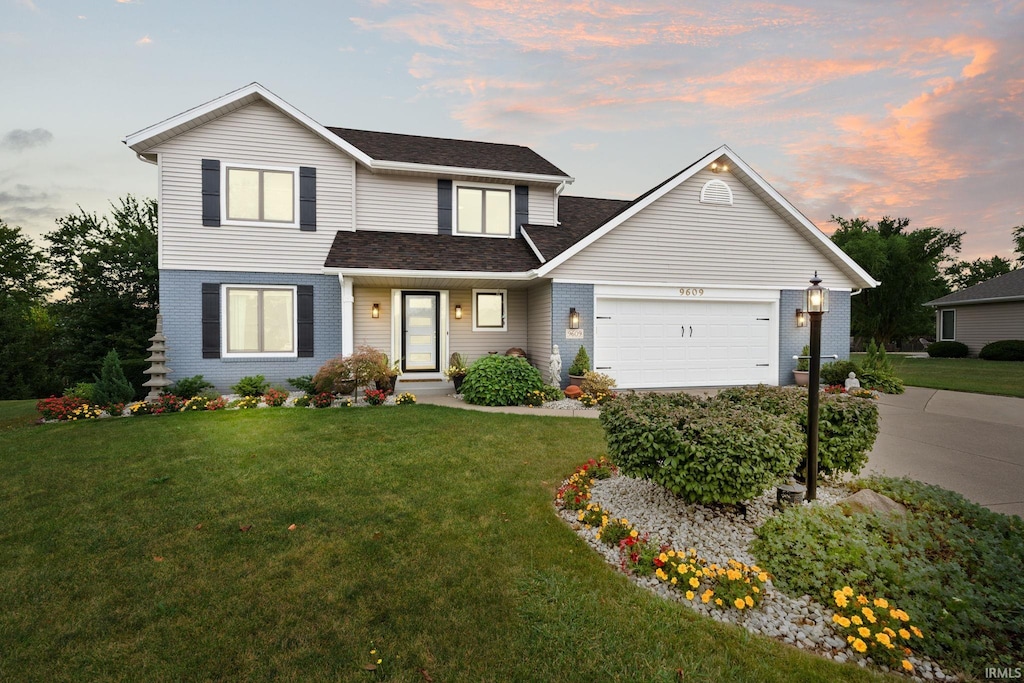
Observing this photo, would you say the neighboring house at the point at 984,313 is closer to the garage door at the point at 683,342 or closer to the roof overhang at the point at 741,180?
the roof overhang at the point at 741,180

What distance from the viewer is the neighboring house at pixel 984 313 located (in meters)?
22.5

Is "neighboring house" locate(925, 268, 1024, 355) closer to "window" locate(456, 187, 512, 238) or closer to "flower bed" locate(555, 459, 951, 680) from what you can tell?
"window" locate(456, 187, 512, 238)

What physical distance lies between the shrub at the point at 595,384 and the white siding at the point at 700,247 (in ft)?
8.18

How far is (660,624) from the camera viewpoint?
267cm

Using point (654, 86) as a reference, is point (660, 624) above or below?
below

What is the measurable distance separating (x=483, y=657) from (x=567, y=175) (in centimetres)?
1284

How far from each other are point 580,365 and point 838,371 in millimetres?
6920

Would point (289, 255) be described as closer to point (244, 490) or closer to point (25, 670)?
point (244, 490)

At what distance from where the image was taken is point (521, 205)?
13328 millimetres

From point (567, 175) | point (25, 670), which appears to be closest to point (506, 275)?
point (567, 175)

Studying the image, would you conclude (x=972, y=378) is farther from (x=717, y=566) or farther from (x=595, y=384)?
(x=717, y=566)

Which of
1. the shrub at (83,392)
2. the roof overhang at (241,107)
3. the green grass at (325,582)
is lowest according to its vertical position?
the green grass at (325,582)

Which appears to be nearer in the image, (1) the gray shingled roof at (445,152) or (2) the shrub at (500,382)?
(2) the shrub at (500,382)

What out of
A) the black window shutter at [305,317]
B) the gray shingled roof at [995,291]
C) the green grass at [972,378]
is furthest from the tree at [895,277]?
the black window shutter at [305,317]
